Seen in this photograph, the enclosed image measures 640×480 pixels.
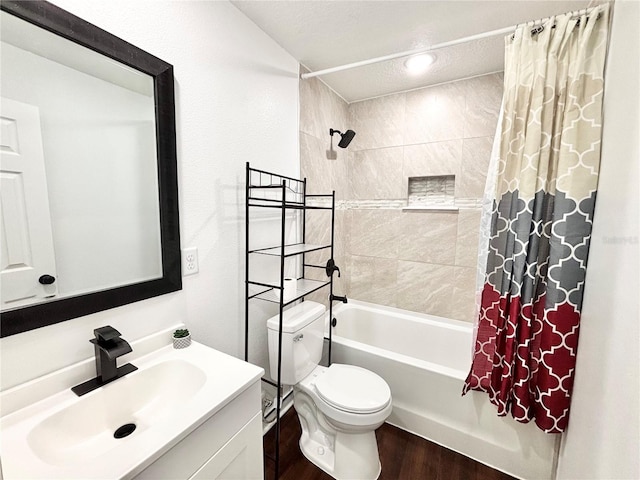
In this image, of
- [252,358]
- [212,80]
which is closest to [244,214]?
[212,80]

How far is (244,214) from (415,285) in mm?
1572

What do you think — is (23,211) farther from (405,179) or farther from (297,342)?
(405,179)

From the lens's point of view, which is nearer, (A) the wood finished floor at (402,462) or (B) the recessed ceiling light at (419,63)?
(A) the wood finished floor at (402,462)

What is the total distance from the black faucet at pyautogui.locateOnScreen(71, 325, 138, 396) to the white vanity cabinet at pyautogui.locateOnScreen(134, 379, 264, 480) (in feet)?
1.14

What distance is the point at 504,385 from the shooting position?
141 cm

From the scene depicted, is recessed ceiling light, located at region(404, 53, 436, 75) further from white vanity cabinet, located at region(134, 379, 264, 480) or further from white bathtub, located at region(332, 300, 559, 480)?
white vanity cabinet, located at region(134, 379, 264, 480)

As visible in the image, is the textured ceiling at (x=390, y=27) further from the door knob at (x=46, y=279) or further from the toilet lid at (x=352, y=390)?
the toilet lid at (x=352, y=390)

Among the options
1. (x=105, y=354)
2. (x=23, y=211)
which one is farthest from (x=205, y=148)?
(x=105, y=354)

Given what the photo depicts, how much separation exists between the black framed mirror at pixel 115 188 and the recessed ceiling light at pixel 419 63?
58.2 inches

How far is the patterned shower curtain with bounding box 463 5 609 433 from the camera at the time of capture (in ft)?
3.96

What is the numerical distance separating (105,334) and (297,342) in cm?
88

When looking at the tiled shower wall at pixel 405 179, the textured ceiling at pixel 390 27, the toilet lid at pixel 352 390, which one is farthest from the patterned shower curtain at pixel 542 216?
the tiled shower wall at pixel 405 179

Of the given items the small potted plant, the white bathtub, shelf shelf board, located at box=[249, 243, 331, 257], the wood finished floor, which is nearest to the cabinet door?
the small potted plant

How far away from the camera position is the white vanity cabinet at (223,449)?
738 mm
